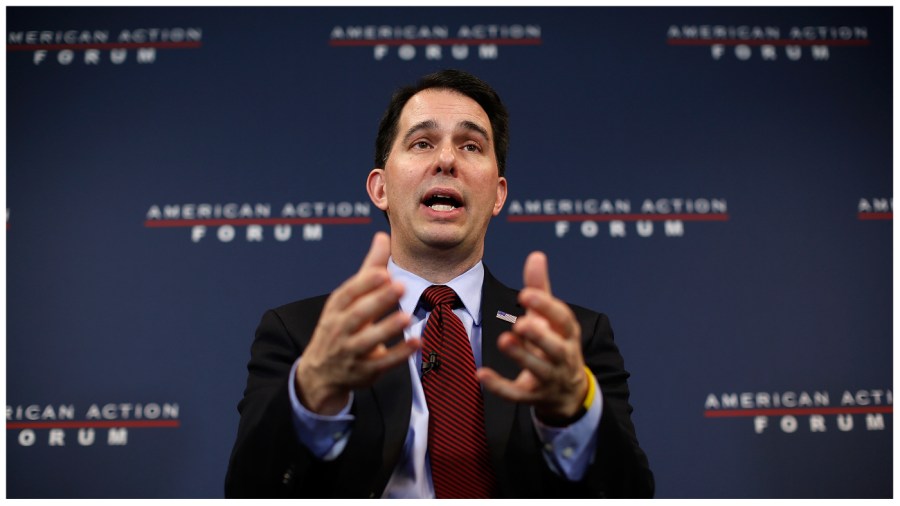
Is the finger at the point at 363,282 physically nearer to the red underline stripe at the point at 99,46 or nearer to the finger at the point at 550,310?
the finger at the point at 550,310

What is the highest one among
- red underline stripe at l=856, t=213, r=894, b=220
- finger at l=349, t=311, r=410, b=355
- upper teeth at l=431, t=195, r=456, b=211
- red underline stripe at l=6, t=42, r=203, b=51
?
red underline stripe at l=6, t=42, r=203, b=51

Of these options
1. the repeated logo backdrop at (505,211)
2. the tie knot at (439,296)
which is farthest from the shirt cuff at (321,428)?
the repeated logo backdrop at (505,211)

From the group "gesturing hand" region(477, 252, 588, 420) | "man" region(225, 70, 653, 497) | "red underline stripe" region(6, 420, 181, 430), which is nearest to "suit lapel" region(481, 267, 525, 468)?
"man" region(225, 70, 653, 497)

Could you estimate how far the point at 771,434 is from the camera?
177cm

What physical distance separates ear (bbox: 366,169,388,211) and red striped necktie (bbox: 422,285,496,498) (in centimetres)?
35

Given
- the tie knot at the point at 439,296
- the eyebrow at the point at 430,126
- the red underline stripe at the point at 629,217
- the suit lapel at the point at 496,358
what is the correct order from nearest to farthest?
the suit lapel at the point at 496,358, the tie knot at the point at 439,296, the eyebrow at the point at 430,126, the red underline stripe at the point at 629,217

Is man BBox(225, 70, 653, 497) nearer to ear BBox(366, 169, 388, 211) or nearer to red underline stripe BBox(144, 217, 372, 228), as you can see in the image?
ear BBox(366, 169, 388, 211)

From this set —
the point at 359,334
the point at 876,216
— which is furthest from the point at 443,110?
the point at 876,216

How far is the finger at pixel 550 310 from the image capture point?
0.73 meters

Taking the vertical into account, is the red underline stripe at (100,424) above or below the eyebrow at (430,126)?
below

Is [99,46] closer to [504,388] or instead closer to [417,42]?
[417,42]

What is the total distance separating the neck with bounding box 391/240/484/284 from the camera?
4.08 feet

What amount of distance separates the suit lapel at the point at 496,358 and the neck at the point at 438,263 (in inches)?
1.8

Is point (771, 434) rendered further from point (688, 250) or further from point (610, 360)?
point (610, 360)
